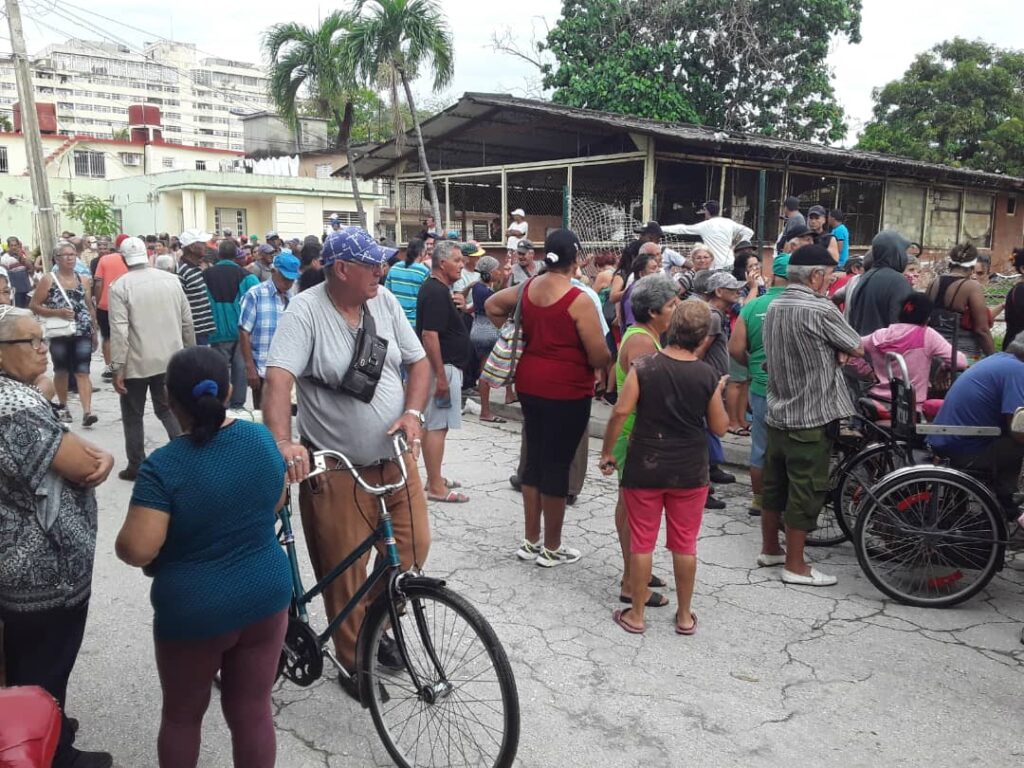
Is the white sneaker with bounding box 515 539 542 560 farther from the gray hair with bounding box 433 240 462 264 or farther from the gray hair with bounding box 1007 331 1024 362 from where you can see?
the gray hair with bounding box 1007 331 1024 362

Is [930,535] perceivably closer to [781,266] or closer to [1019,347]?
[1019,347]

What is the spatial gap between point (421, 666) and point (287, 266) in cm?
446

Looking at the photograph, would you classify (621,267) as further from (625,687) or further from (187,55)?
(187,55)

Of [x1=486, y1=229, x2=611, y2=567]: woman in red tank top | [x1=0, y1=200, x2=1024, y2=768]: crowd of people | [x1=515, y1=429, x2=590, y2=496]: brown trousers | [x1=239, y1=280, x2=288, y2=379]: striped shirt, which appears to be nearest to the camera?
[x1=0, y1=200, x2=1024, y2=768]: crowd of people

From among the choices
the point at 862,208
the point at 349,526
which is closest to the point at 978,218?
the point at 862,208

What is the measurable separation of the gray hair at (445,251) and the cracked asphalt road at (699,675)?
1999 mm

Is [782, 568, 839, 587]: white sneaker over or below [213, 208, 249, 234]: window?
below

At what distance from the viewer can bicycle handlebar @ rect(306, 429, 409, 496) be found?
2.85 meters

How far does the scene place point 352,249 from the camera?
3.15 metres

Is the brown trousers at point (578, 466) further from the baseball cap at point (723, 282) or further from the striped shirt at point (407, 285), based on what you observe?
the striped shirt at point (407, 285)

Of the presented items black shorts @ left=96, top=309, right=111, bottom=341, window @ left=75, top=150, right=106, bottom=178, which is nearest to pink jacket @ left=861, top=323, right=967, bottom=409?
black shorts @ left=96, top=309, right=111, bottom=341

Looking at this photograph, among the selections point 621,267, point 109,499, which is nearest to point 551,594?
point 109,499

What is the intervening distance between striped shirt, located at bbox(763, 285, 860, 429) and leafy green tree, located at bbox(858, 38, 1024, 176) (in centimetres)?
2718

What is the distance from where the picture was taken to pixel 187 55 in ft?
515
